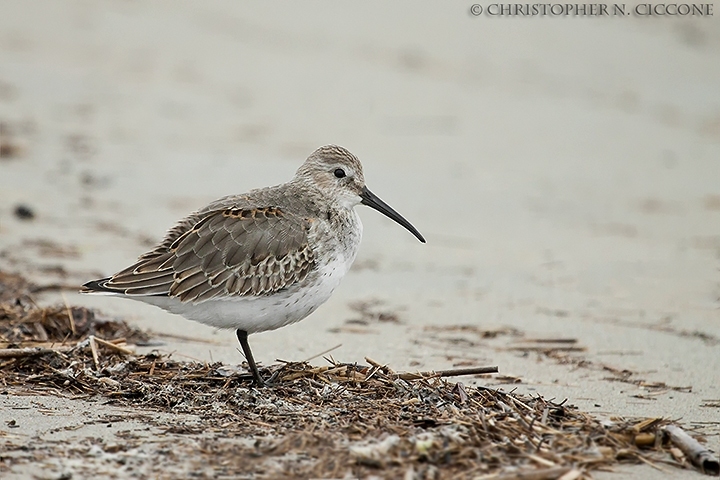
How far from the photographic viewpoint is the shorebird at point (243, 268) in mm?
5453

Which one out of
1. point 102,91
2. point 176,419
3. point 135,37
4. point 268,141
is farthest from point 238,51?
point 176,419

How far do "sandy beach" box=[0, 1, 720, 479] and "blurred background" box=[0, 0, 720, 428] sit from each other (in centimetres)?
3

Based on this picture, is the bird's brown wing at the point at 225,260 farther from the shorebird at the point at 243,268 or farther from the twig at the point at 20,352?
the twig at the point at 20,352

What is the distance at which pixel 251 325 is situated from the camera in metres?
5.48

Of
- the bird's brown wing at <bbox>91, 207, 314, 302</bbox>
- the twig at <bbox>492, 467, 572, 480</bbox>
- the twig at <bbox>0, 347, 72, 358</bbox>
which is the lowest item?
the twig at <bbox>492, 467, 572, 480</bbox>

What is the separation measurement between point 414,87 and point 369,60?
3.14 feet

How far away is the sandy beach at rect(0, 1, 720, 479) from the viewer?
6293mm

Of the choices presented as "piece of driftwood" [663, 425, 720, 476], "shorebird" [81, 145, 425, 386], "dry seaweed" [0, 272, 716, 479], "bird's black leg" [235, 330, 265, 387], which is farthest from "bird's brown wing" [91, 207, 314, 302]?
"piece of driftwood" [663, 425, 720, 476]

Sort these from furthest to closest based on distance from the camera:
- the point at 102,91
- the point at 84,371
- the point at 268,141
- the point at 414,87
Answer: the point at 414,87 → the point at 102,91 → the point at 268,141 → the point at 84,371

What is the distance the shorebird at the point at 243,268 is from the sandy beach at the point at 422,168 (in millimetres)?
567

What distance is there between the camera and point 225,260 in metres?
5.53

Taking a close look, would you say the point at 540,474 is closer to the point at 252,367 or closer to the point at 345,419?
the point at 345,419

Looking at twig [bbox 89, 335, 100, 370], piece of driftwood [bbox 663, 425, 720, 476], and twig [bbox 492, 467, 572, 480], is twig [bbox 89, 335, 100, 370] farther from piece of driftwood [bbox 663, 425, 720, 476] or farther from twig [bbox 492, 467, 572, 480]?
piece of driftwood [bbox 663, 425, 720, 476]

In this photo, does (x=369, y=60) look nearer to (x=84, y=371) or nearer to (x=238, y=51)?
(x=238, y=51)
